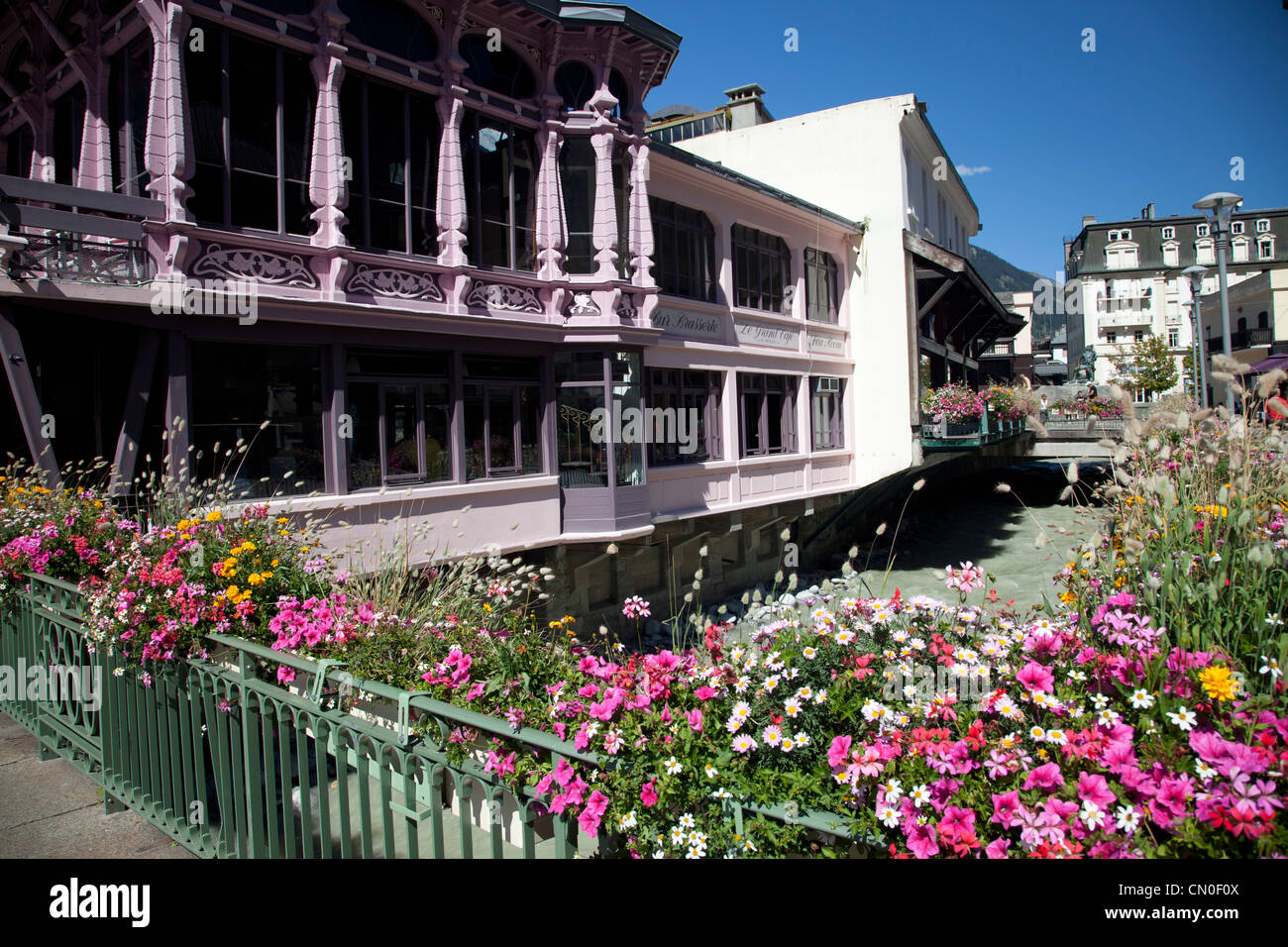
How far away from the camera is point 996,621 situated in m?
3.09

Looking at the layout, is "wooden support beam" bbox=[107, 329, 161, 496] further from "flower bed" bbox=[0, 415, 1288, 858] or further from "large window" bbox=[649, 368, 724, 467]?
"large window" bbox=[649, 368, 724, 467]

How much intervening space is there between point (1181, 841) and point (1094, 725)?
42cm

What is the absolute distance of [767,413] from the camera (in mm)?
19266

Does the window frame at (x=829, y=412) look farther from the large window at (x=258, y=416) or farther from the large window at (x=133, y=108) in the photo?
the large window at (x=133, y=108)

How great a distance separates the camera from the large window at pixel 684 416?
16031 mm

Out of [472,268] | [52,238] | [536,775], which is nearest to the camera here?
[536,775]

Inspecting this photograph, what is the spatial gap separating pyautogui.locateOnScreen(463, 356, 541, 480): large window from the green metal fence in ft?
23.6

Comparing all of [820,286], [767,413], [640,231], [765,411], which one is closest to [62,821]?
[640,231]

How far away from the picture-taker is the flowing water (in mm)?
21812

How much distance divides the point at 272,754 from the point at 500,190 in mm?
10419

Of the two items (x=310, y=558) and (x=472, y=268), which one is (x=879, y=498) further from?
(x=310, y=558)

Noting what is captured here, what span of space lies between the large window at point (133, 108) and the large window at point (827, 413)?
15058 mm

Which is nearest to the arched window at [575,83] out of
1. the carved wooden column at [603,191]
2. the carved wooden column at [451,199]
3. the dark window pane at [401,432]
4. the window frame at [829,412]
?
the carved wooden column at [603,191]

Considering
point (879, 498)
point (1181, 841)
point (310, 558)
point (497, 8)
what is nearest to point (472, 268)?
point (497, 8)
